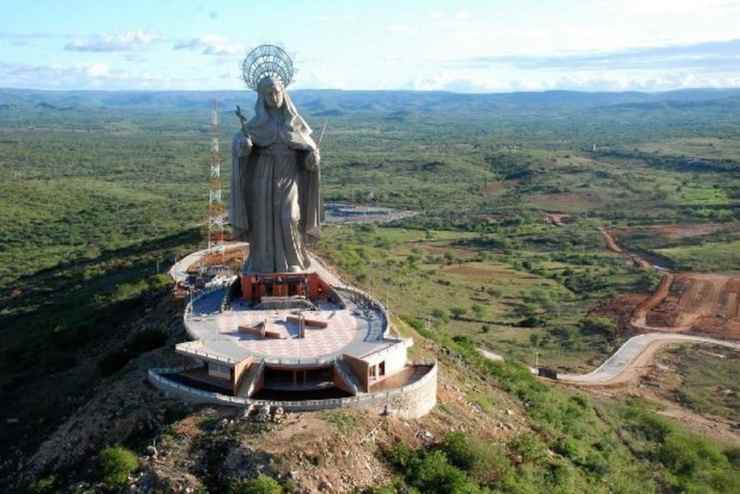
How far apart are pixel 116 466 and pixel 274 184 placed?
14.4 metres

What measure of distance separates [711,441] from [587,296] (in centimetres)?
2923

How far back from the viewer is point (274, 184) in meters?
32.2

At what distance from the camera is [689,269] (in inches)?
2808

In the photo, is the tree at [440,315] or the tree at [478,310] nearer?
the tree at [440,315]

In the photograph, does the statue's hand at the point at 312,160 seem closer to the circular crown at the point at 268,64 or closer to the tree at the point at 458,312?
the circular crown at the point at 268,64

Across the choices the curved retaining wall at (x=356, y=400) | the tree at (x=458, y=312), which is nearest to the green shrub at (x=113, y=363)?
the curved retaining wall at (x=356, y=400)

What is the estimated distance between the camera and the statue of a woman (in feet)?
104

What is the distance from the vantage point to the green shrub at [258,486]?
19578 millimetres

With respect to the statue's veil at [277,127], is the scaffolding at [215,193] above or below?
below

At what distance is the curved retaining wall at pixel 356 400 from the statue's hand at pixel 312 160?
1048 centimetres

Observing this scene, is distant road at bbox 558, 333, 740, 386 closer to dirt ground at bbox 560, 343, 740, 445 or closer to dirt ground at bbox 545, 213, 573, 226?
dirt ground at bbox 560, 343, 740, 445

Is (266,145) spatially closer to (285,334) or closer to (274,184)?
(274,184)

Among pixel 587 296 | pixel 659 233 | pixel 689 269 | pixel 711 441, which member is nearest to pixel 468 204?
pixel 659 233

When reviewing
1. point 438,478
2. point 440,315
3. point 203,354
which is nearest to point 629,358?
point 440,315
